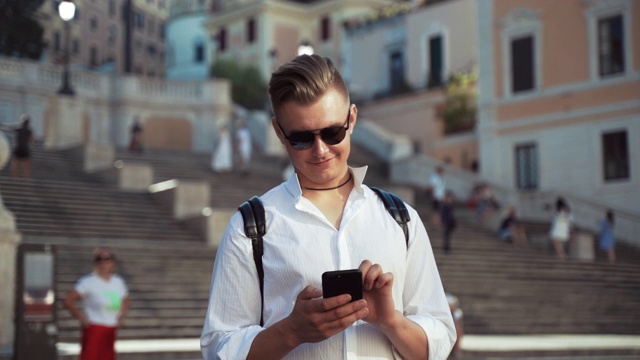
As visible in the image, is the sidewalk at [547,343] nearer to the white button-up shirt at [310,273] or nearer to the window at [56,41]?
the white button-up shirt at [310,273]

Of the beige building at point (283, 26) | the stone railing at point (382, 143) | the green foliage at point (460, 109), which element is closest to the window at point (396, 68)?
the green foliage at point (460, 109)

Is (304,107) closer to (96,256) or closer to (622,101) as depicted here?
(96,256)

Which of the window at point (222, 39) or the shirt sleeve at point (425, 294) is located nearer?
the shirt sleeve at point (425, 294)

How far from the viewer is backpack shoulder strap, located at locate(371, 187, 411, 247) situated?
10.9 ft

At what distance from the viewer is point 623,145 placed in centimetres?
3234

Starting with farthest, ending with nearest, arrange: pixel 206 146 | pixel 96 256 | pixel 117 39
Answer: pixel 206 146 → pixel 117 39 → pixel 96 256

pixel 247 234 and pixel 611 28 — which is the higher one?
pixel 611 28

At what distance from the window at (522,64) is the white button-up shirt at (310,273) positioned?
33177 mm

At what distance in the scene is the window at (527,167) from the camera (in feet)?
116

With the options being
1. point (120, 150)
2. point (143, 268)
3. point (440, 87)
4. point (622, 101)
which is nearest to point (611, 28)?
point (622, 101)

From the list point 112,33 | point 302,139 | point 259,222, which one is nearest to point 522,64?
point 112,33

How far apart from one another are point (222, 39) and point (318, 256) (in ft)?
211

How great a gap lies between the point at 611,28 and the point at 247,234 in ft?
104

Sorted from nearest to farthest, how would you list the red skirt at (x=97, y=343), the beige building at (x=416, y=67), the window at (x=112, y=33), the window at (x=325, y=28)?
the red skirt at (x=97, y=343) → the window at (x=112, y=33) → the beige building at (x=416, y=67) → the window at (x=325, y=28)
